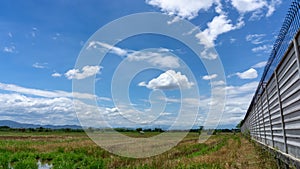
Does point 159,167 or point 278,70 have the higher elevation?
point 278,70

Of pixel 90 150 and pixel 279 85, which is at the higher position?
pixel 279 85

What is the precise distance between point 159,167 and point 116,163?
245cm

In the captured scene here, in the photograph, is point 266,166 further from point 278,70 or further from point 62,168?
point 62,168

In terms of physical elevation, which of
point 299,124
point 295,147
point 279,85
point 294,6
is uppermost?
point 294,6

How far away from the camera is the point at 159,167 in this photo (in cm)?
999

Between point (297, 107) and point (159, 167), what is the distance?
620cm

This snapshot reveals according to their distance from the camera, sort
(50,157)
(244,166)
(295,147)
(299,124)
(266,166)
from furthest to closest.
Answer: (50,157)
(244,166)
(266,166)
(295,147)
(299,124)

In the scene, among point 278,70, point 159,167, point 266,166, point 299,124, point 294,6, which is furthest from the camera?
point 159,167

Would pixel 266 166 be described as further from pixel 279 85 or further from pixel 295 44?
pixel 295 44

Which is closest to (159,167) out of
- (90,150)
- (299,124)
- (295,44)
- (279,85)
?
(279,85)

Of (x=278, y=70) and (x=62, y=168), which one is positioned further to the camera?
(x=62, y=168)

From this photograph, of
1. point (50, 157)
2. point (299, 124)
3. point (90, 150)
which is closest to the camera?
point (299, 124)

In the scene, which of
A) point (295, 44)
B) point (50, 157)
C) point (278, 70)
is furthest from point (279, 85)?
point (50, 157)

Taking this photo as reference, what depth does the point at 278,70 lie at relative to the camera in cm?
645
